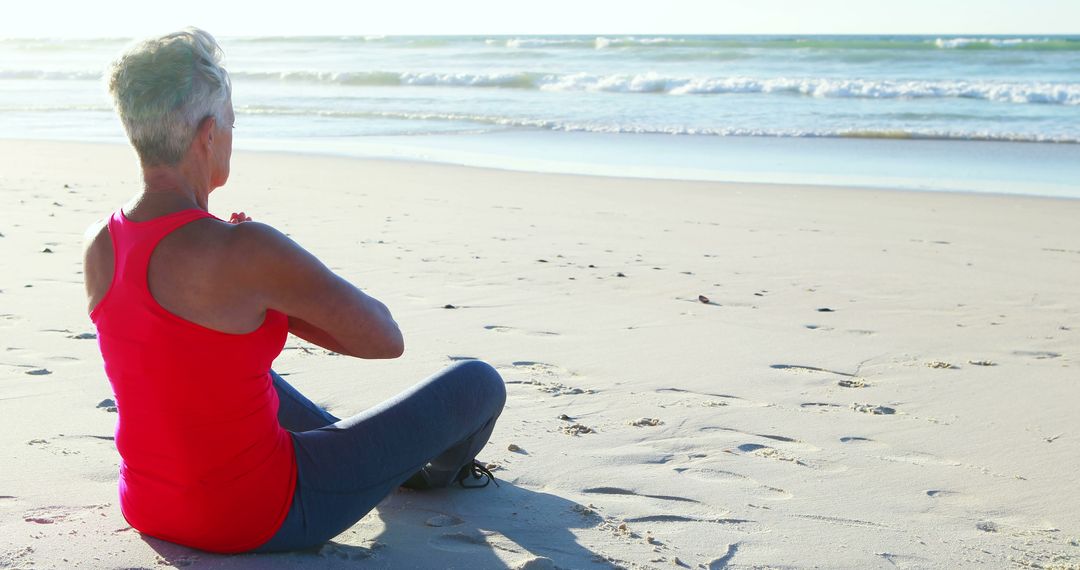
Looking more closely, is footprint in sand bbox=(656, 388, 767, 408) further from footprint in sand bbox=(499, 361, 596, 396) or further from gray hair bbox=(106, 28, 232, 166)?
gray hair bbox=(106, 28, 232, 166)

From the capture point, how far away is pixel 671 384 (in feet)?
12.8

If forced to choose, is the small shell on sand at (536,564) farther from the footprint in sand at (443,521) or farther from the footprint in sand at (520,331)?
the footprint in sand at (520,331)

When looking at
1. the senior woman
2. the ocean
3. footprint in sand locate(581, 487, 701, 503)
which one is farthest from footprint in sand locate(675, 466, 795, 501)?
the ocean

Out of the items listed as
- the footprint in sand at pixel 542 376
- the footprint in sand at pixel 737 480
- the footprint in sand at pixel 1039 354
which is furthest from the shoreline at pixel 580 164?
the footprint in sand at pixel 737 480

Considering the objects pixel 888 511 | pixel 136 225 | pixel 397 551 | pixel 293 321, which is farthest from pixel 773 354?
pixel 136 225

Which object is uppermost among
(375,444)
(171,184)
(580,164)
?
(171,184)

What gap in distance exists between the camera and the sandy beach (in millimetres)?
2572

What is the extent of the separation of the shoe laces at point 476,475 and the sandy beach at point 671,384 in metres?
0.03

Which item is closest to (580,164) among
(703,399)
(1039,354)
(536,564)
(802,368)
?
(1039,354)

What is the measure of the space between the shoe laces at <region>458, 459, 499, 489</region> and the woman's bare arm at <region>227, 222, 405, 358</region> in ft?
2.25

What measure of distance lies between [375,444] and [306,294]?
52 cm

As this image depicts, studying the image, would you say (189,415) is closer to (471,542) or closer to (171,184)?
(171,184)

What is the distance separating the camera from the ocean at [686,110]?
11.8m

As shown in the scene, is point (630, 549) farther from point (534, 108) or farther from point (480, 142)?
point (534, 108)
